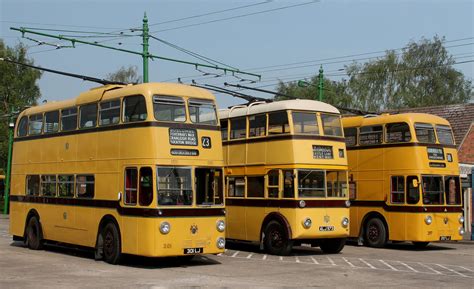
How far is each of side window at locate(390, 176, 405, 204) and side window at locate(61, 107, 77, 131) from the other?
33.3ft

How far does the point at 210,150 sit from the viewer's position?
57.1 feet

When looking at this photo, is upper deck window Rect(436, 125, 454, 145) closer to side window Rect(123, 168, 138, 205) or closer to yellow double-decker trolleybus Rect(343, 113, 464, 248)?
yellow double-decker trolleybus Rect(343, 113, 464, 248)

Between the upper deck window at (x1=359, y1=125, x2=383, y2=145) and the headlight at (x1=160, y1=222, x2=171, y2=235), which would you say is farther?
the upper deck window at (x1=359, y1=125, x2=383, y2=145)

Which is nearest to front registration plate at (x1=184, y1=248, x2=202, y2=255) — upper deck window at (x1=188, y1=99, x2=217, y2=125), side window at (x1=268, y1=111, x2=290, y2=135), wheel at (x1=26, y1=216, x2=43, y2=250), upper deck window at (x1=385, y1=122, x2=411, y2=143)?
upper deck window at (x1=188, y1=99, x2=217, y2=125)

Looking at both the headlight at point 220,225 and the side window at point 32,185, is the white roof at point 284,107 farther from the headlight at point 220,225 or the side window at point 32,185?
the side window at point 32,185

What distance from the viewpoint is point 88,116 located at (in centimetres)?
1903

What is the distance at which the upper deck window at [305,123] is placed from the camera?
65.6 ft

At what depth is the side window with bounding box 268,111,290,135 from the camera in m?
20.1

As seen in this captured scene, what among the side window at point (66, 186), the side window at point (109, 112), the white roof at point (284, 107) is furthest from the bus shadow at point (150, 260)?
the white roof at point (284, 107)

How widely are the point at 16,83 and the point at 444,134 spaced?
46665mm

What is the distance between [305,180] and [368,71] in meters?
47.4

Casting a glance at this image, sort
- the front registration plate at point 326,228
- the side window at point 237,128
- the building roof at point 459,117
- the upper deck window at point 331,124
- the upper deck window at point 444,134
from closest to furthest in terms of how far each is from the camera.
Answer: the front registration plate at point 326,228, the upper deck window at point 331,124, the side window at point 237,128, the upper deck window at point 444,134, the building roof at point 459,117

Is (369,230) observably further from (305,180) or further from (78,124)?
(78,124)

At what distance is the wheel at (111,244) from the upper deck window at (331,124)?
6.55m
